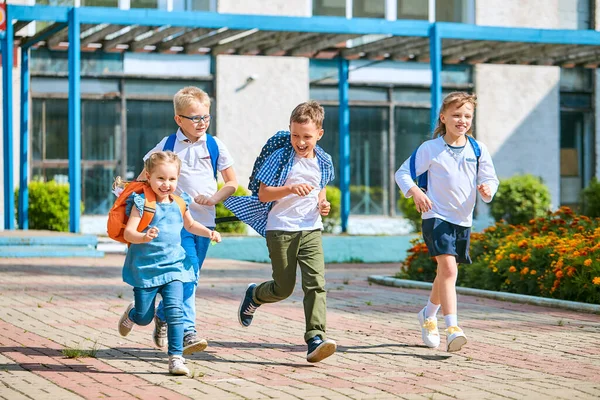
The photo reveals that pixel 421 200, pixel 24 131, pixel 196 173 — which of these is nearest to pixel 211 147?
pixel 196 173

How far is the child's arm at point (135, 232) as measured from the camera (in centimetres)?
619

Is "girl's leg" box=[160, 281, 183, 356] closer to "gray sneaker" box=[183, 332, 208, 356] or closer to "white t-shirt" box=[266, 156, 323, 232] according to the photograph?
"gray sneaker" box=[183, 332, 208, 356]

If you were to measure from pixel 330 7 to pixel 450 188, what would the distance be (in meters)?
17.0

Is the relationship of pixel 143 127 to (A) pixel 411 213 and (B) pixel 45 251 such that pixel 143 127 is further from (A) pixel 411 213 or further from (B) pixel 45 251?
(B) pixel 45 251

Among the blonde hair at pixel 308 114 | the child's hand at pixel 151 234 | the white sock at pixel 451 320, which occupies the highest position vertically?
the blonde hair at pixel 308 114

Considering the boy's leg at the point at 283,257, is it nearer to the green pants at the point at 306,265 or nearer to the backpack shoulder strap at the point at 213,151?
the green pants at the point at 306,265

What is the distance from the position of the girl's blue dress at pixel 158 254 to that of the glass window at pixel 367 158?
17532 mm

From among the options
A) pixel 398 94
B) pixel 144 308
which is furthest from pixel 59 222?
pixel 144 308

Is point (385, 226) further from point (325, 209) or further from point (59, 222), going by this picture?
point (325, 209)

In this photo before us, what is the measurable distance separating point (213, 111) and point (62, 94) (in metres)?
3.20

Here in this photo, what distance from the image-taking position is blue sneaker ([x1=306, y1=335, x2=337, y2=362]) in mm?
6562

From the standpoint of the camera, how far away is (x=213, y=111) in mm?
23078

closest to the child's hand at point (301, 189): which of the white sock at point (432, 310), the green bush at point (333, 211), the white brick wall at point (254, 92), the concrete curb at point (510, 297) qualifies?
the white sock at point (432, 310)

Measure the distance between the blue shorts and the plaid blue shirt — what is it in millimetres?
795
